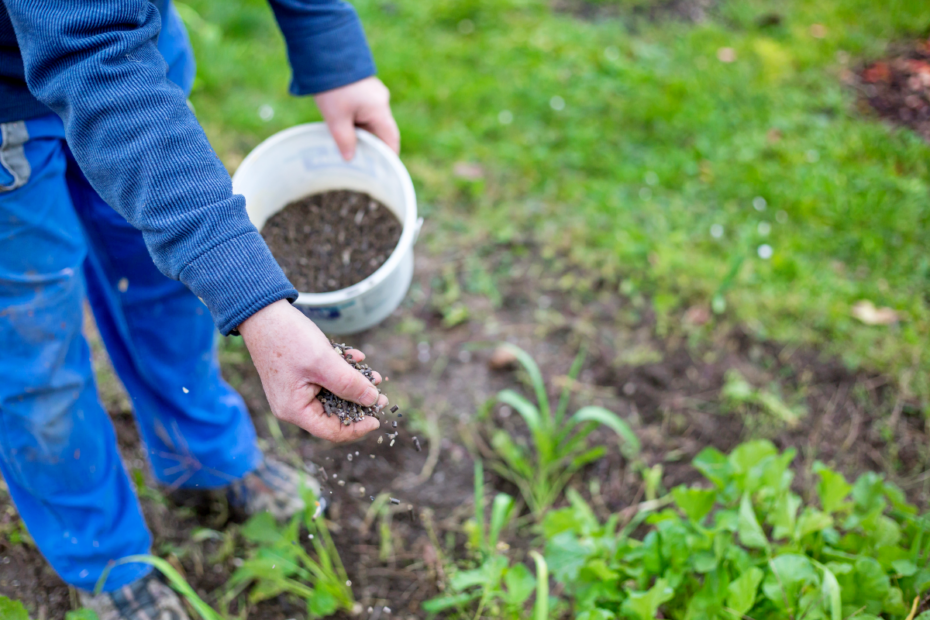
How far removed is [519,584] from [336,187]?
1.11 meters

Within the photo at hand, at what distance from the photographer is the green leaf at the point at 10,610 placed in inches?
46.4

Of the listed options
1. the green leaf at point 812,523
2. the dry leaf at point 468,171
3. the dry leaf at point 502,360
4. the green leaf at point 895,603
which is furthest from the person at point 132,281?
the dry leaf at point 468,171

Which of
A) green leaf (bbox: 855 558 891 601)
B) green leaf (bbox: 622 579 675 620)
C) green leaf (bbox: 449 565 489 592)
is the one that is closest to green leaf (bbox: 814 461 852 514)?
green leaf (bbox: 855 558 891 601)

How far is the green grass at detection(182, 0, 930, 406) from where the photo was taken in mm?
2428

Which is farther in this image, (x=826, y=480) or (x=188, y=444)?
(x=188, y=444)

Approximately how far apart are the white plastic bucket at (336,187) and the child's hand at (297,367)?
0.42m

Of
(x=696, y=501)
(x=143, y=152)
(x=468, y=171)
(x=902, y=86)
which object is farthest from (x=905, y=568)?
(x=902, y=86)

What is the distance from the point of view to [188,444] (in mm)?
1675

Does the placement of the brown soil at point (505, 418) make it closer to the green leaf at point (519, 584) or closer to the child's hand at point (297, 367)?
the green leaf at point (519, 584)

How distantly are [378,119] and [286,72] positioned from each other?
197 cm

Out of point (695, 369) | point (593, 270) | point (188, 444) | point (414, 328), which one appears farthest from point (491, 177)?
point (188, 444)

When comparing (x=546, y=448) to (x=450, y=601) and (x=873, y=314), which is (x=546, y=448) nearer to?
(x=450, y=601)

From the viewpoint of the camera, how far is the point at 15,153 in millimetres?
1163

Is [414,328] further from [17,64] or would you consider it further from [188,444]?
[17,64]
